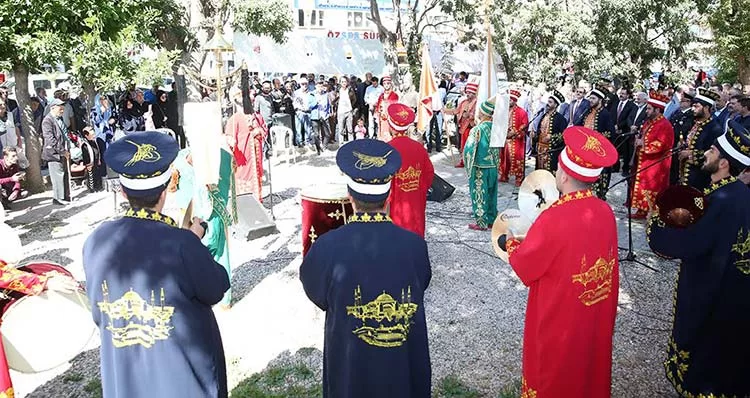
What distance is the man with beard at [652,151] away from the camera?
848 cm

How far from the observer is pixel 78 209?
1023 centimetres

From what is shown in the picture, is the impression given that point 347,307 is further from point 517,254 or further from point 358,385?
point 517,254

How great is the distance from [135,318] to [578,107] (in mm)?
10123

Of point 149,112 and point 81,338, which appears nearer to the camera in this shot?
point 81,338

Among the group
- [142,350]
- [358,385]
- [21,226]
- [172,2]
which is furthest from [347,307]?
[172,2]

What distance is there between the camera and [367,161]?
9.36 feet

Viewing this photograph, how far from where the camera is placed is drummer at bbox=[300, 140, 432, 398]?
2.71 meters

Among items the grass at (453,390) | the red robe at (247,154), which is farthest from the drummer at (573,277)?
the red robe at (247,154)

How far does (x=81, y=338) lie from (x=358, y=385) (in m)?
1.67

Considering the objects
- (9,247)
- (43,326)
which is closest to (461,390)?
(43,326)

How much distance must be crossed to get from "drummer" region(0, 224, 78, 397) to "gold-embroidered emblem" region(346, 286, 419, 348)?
1.61 meters

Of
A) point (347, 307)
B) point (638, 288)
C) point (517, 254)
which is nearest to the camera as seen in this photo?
point (347, 307)

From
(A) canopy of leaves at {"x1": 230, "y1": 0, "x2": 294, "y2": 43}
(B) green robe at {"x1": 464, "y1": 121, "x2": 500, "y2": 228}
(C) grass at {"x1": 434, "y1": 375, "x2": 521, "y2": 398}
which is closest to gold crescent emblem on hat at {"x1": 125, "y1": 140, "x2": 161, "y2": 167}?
(C) grass at {"x1": 434, "y1": 375, "x2": 521, "y2": 398}

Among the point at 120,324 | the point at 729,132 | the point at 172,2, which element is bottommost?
→ the point at 120,324
